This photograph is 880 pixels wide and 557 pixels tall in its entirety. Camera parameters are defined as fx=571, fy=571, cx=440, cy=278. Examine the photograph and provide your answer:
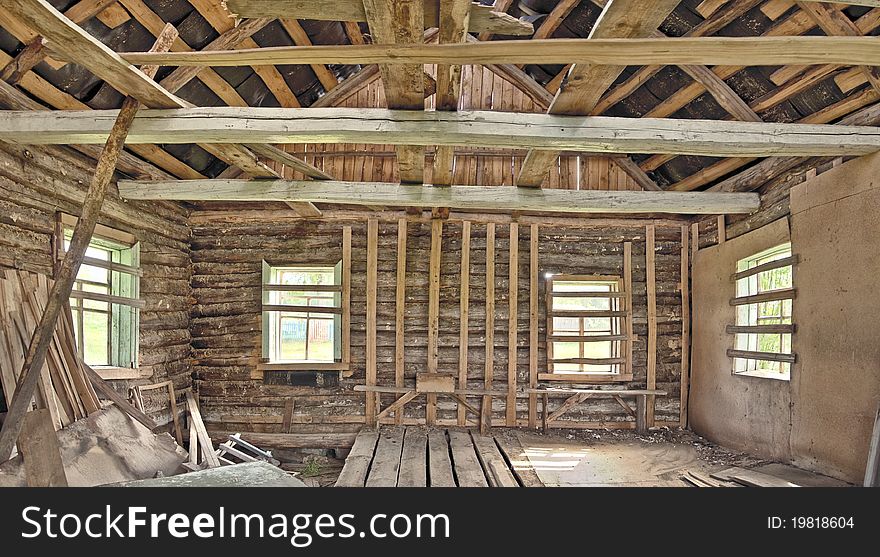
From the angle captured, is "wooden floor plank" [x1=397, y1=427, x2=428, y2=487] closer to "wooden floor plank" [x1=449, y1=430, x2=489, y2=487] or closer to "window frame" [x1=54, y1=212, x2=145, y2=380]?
"wooden floor plank" [x1=449, y1=430, x2=489, y2=487]

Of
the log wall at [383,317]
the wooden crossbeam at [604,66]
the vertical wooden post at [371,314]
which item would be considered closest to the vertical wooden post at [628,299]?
the log wall at [383,317]

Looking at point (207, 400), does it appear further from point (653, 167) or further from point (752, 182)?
point (752, 182)

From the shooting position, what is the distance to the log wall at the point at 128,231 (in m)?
4.74

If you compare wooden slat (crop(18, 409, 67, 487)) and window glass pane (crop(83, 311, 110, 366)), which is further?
window glass pane (crop(83, 311, 110, 366))

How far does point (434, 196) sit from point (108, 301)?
11.9 ft

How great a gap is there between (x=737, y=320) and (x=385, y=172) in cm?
469

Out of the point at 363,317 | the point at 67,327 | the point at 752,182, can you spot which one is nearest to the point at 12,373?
the point at 67,327

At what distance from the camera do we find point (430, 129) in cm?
419

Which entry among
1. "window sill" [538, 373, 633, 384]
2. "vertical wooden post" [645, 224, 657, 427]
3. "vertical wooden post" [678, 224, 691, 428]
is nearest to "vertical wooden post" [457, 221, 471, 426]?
"window sill" [538, 373, 633, 384]

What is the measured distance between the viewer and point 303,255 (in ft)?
25.4

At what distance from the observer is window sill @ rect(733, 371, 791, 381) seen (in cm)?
569

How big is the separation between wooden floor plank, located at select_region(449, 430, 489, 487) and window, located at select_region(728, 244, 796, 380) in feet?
10.3

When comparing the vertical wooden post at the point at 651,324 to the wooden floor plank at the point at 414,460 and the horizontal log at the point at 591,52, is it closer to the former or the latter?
the wooden floor plank at the point at 414,460

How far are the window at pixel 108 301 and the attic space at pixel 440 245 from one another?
3 cm
